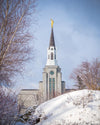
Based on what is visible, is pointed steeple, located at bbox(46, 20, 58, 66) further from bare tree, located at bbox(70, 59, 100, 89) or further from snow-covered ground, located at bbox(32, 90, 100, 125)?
snow-covered ground, located at bbox(32, 90, 100, 125)

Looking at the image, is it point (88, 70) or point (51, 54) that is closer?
point (88, 70)

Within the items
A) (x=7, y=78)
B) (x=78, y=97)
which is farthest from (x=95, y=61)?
(x=7, y=78)

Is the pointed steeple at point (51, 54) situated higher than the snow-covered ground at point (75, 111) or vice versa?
the pointed steeple at point (51, 54)

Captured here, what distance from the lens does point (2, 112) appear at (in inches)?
175

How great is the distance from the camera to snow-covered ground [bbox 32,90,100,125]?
472cm

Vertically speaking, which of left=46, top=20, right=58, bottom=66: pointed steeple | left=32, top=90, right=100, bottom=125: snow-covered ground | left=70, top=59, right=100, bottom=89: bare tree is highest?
left=46, top=20, right=58, bottom=66: pointed steeple

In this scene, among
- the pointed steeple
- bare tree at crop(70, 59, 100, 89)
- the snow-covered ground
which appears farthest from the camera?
the pointed steeple

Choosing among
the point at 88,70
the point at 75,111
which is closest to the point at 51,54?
the point at 88,70

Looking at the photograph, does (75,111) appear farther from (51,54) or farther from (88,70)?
(51,54)

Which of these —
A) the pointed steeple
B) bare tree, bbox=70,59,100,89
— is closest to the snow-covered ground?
bare tree, bbox=70,59,100,89

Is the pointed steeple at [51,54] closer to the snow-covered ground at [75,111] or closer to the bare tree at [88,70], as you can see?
the bare tree at [88,70]

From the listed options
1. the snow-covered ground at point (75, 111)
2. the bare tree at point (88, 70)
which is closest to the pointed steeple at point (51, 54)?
the bare tree at point (88, 70)

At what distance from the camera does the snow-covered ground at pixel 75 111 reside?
186 inches

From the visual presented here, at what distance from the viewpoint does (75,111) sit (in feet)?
16.7
